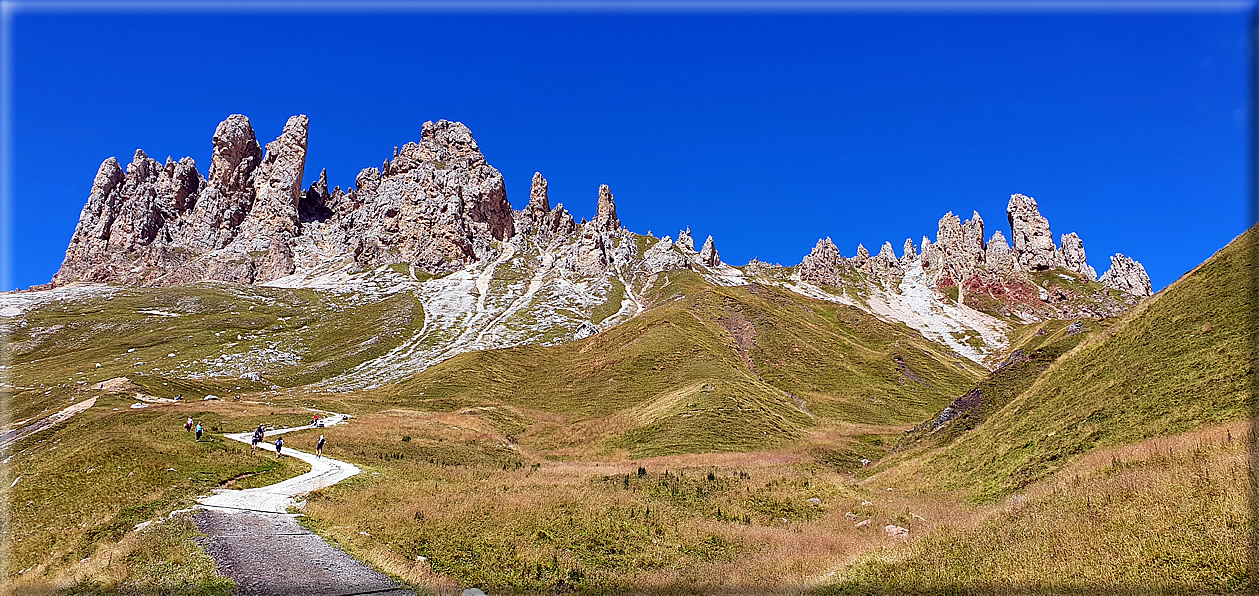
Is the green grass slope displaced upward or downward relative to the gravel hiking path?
upward

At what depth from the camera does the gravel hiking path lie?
55.2ft

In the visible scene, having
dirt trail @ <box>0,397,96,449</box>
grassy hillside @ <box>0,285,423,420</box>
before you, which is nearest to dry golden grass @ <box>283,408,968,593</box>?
dirt trail @ <box>0,397,96,449</box>

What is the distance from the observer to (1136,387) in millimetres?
31328

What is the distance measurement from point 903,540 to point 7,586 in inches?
1209

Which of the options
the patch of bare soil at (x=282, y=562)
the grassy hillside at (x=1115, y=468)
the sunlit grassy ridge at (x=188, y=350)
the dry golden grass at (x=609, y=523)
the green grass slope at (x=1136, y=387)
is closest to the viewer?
the grassy hillside at (x=1115, y=468)

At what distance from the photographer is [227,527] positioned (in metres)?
23.2

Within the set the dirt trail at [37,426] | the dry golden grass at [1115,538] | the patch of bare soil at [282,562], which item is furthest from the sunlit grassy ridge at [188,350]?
the dry golden grass at [1115,538]

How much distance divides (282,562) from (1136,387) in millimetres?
41782

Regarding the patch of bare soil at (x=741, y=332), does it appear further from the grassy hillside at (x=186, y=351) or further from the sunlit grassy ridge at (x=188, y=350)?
the sunlit grassy ridge at (x=188, y=350)

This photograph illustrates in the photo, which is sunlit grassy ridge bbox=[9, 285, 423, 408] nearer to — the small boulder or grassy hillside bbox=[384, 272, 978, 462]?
grassy hillside bbox=[384, 272, 978, 462]

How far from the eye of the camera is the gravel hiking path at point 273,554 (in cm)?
1683

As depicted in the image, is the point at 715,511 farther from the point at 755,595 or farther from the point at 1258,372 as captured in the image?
the point at 1258,372

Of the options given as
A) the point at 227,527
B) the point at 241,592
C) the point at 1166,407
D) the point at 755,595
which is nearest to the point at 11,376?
the point at 227,527

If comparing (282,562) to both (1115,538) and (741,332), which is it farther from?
(741,332)
